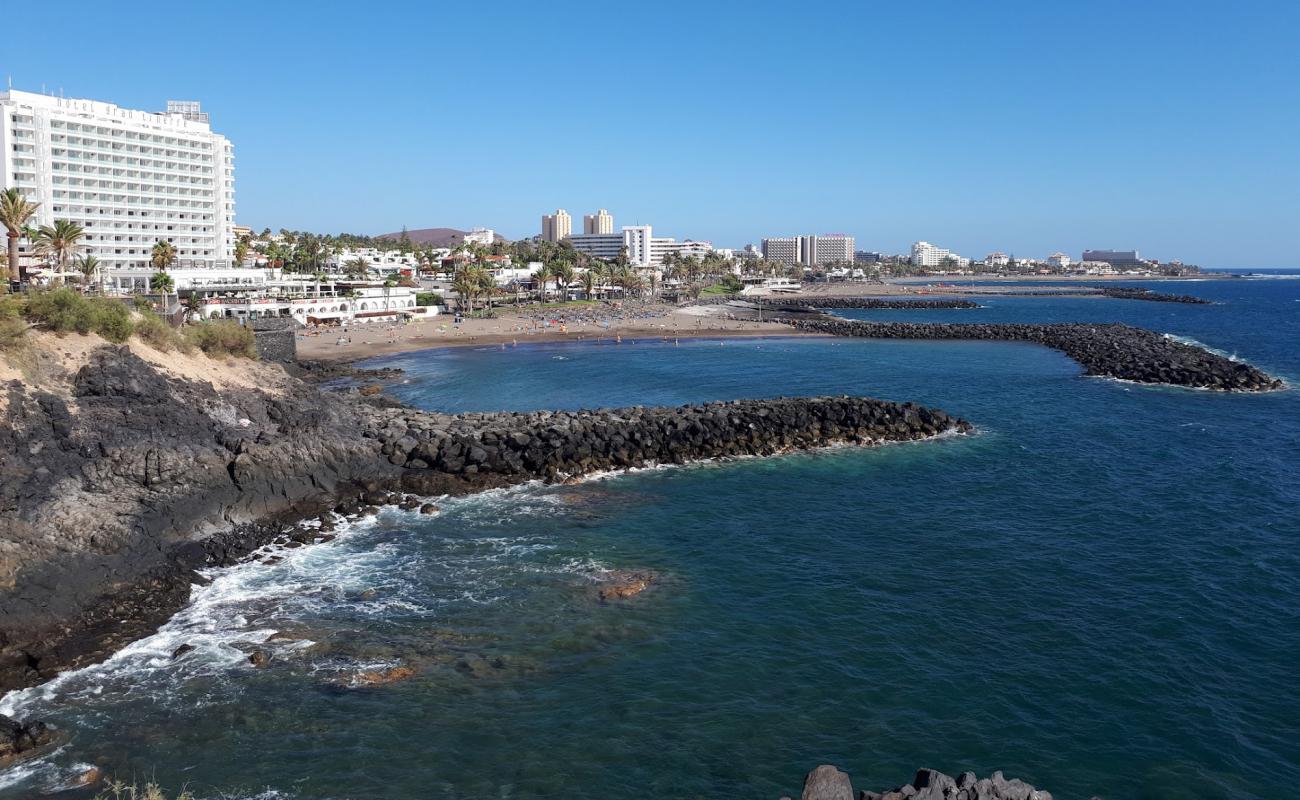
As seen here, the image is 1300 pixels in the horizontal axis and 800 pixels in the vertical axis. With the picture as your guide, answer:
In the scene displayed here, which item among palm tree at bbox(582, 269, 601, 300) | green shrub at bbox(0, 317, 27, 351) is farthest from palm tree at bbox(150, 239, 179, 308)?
palm tree at bbox(582, 269, 601, 300)

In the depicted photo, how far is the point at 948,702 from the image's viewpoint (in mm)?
17453

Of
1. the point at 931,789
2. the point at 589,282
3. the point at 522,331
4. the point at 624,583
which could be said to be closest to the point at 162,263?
the point at 522,331

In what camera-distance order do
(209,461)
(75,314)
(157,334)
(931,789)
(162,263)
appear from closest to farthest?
(931,789), (209,461), (75,314), (157,334), (162,263)

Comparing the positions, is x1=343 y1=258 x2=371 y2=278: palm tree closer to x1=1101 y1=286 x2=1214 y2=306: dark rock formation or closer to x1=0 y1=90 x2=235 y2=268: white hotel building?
x1=0 y1=90 x2=235 y2=268: white hotel building

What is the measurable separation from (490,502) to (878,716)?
18.0m

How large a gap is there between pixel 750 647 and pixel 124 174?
92.9 m

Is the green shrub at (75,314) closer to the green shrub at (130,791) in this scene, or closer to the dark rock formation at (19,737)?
the dark rock formation at (19,737)

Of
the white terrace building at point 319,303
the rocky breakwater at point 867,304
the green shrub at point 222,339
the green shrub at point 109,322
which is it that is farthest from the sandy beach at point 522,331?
the green shrub at point 109,322

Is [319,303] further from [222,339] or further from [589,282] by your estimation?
[222,339]

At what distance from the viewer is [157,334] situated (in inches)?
1439

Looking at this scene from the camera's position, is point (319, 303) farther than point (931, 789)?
Yes

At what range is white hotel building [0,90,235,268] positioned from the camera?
81.2 meters

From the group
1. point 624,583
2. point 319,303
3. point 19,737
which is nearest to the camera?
point 19,737

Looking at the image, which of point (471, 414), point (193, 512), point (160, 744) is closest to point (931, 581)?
point (160, 744)
